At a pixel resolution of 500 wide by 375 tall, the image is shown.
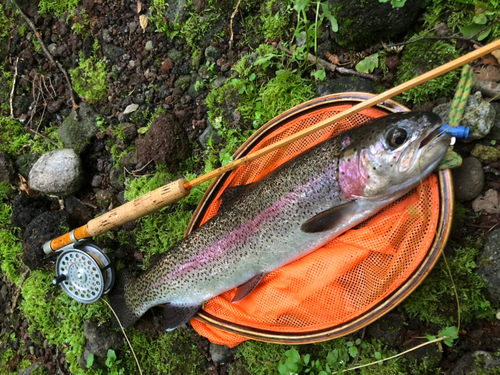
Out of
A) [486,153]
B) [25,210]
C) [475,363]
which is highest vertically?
[486,153]

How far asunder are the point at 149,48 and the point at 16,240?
2.60 metres

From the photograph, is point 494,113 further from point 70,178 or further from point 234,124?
point 70,178

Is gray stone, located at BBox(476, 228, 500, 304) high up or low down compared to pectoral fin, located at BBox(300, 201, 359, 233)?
down

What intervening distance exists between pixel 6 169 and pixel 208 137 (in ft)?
7.82

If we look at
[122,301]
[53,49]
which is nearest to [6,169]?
[53,49]

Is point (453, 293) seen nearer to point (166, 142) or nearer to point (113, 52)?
point (166, 142)

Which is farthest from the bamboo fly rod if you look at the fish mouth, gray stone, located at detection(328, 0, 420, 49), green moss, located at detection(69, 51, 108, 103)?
green moss, located at detection(69, 51, 108, 103)

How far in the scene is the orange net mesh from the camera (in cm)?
216

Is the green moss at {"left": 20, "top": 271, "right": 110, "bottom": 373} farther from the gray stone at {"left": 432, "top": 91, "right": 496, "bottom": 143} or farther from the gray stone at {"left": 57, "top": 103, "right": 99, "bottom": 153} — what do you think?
the gray stone at {"left": 432, "top": 91, "right": 496, "bottom": 143}

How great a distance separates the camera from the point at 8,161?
391cm

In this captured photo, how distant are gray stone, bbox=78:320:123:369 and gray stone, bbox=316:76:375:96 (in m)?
2.88

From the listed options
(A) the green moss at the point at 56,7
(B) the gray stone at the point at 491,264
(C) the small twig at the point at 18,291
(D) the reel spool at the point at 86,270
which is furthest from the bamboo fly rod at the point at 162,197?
(A) the green moss at the point at 56,7

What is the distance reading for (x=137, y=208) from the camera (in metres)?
2.57

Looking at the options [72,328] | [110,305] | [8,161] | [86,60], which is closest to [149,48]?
[86,60]
